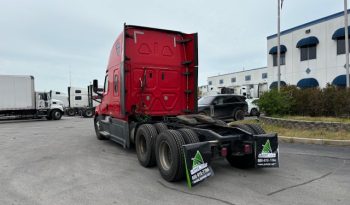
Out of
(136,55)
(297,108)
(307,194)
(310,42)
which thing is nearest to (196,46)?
(136,55)

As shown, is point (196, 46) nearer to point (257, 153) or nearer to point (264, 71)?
point (257, 153)

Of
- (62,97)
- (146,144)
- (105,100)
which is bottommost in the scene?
(146,144)

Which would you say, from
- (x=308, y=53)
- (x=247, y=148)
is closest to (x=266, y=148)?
(x=247, y=148)

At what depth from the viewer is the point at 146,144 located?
618cm

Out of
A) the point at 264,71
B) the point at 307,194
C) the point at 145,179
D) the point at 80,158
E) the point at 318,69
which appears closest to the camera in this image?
the point at 307,194

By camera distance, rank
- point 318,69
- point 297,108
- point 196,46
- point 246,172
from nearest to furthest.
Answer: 1. point 246,172
2. point 196,46
3. point 297,108
4. point 318,69

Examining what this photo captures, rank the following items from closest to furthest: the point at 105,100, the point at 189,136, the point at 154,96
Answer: the point at 189,136
the point at 154,96
the point at 105,100

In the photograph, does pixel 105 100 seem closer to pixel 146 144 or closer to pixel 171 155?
pixel 146 144

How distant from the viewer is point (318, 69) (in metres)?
24.0

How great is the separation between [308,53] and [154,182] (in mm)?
24229

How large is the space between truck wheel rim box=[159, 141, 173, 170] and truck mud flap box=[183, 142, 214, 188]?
2.75 ft

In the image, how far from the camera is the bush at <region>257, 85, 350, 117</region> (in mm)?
10685

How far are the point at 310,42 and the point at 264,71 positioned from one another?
28.7 metres

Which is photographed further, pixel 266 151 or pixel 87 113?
pixel 87 113
